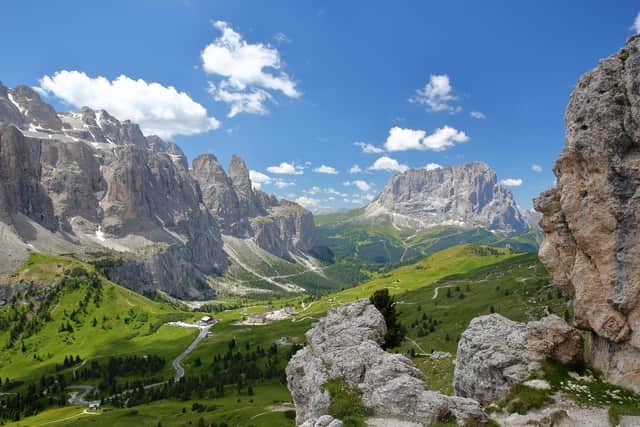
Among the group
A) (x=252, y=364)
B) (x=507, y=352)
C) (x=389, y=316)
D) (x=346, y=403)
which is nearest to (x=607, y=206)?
(x=507, y=352)

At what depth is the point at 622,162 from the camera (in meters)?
32.8

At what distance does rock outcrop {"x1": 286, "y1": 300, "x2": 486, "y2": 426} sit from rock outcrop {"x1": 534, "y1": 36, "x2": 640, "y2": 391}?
14.2 m

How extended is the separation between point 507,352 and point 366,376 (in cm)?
1498

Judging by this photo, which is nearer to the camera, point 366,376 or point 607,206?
point 366,376

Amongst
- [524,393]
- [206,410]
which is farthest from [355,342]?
[206,410]

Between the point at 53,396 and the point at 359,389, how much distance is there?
550 feet

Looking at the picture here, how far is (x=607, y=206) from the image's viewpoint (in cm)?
3325

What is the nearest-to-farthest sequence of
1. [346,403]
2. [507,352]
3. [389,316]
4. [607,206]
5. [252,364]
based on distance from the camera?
[346,403] → [607,206] → [507,352] → [389,316] → [252,364]

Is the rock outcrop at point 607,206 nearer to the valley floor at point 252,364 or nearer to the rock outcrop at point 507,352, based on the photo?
the rock outcrop at point 507,352

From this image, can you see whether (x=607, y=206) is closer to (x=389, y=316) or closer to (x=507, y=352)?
(x=507, y=352)

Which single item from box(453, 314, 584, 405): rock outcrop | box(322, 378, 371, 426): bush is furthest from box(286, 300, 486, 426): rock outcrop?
box(453, 314, 584, 405): rock outcrop

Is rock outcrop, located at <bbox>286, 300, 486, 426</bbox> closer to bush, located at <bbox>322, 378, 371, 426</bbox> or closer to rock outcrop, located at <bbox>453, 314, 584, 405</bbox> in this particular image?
bush, located at <bbox>322, 378, 371, 426</bbox>

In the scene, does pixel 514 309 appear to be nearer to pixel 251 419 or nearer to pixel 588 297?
pixel 251 419

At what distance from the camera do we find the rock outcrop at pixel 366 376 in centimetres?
2867
